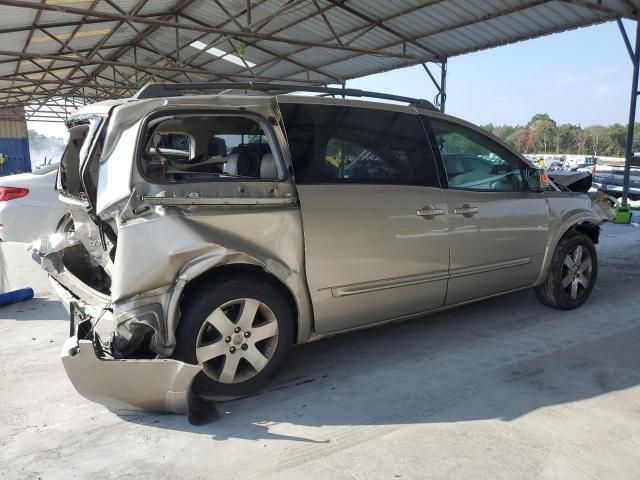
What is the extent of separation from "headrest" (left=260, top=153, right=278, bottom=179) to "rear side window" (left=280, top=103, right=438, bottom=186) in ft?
0.40

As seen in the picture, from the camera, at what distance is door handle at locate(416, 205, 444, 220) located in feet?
11.1

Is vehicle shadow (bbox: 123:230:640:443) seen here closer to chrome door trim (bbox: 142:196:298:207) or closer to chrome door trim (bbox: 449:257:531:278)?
chrome door trim (bbox: 449:257:531:278)

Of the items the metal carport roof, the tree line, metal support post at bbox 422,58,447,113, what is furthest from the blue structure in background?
the tree line

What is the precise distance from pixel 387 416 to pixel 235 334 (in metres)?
0.98

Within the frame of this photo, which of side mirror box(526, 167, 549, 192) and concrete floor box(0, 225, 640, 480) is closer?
concrete floor box(0, 225, 640, 480)

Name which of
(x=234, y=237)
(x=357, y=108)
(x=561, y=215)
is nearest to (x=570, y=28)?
(x=561, y=215)

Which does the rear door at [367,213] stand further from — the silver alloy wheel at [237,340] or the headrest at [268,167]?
the silver alloy wheel at [237,340]

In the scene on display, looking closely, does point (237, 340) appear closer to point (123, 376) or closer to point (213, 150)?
point (123, 376)

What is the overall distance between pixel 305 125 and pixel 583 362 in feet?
8.23

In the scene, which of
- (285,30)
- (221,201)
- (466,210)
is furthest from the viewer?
(285,30)

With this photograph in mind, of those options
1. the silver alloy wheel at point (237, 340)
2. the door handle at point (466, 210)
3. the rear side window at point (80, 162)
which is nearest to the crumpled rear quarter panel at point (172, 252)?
the silver alloy wheel at point (237, 340)

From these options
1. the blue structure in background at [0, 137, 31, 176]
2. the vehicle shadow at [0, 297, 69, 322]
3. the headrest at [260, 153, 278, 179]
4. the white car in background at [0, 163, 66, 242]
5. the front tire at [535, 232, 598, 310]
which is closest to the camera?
the headrest at [260, 153, 278, 179]

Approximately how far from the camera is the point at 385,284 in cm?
330

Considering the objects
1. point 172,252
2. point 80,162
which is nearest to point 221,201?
point 172,252
